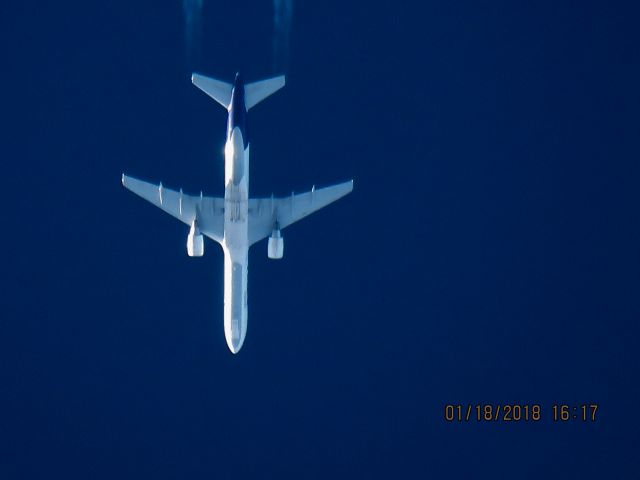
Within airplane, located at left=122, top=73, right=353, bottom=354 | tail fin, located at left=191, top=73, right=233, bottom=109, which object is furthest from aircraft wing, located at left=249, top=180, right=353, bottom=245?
tail fin, located at left=191, top=73, right=233, bottom=109

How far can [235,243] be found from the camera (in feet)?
232

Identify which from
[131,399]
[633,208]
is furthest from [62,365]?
[633,208]

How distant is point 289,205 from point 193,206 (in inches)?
212

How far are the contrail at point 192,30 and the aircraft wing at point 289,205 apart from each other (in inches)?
605

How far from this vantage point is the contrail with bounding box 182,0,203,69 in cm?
8362

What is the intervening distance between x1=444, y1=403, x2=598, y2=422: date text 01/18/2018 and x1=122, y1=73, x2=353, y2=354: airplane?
17.1m

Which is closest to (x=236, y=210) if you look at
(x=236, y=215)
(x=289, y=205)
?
(x=236, y=215)

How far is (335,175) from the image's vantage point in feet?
276

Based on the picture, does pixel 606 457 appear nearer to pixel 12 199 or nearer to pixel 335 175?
pixel 335 175

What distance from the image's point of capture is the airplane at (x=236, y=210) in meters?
68.8

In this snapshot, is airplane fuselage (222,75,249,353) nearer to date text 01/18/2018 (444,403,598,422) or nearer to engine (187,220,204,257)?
engine (187,220,204,257)

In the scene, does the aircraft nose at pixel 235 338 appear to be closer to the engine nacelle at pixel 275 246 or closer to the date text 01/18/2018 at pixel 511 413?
the engine nacelle at pixel 275 246

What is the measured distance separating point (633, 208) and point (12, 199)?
1708 inches

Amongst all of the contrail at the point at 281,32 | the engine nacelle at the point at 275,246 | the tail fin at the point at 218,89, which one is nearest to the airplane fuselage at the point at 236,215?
the tail fin at the point at 218,89
